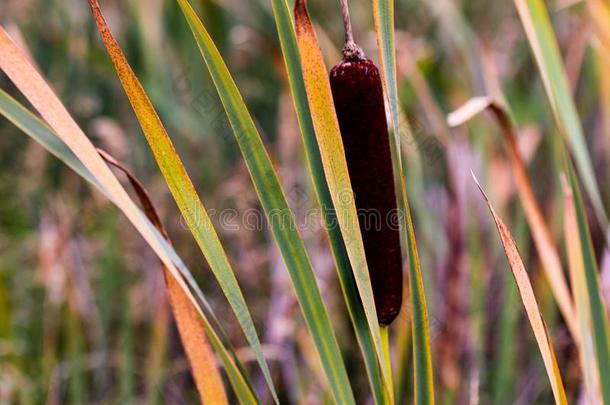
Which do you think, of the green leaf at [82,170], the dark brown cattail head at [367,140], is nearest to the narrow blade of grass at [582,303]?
the dark brown cattail head at [367,140]

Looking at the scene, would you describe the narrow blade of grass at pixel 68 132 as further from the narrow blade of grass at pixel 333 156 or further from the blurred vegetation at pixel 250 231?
the blurred vegetation at pixel 250 231

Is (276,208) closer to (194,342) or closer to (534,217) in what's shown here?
(194,342)

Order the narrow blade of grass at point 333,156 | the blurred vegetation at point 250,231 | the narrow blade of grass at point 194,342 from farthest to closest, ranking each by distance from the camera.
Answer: the blurred vegetation at point 250,231
the narrow blade of grass at point 194,342
the narrow blade of grass at point 333,156

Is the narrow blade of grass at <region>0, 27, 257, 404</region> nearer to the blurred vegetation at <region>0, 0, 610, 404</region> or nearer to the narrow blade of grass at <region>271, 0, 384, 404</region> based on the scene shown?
the narrow blade of grass at <region>271, 0, 384, 404</region>

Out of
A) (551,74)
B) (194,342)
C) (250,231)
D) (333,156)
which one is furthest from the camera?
(250,231)

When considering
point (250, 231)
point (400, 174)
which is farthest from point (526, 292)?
point (250, 231)

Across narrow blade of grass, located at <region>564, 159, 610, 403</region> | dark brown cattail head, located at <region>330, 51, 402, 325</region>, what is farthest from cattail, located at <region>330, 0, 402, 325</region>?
narrow blade of grass, located at <region>564, 159, 610, 403</region>

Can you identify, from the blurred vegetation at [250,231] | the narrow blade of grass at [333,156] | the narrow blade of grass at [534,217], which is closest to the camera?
the narrow blade of grass at [333,156]
